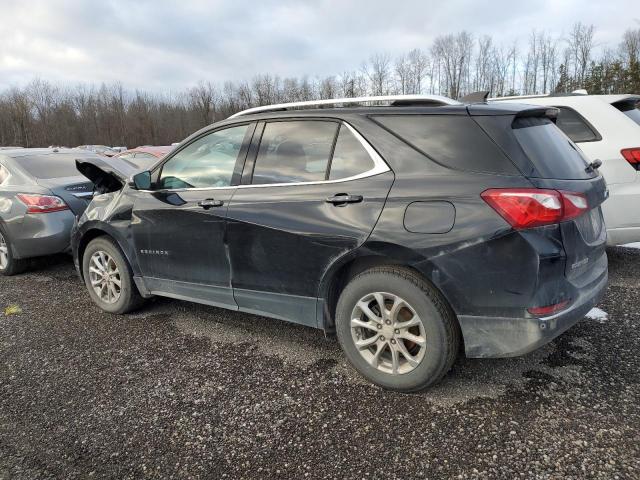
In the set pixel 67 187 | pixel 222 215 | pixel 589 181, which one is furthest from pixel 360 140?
pixel 67 187

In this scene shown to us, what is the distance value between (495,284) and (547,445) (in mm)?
819

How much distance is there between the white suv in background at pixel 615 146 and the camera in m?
4.36

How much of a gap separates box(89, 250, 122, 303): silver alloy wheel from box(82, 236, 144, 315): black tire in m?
0.03

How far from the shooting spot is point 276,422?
2658 mm

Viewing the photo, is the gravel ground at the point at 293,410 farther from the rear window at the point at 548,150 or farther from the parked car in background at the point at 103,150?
the parked car in background at the point at 103,150

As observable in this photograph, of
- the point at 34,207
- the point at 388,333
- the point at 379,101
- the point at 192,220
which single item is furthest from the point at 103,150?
the point at 388,333

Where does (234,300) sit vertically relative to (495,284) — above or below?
below

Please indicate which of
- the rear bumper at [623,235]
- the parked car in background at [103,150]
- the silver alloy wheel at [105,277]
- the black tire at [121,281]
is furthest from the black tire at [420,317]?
the parked car in background at [103,150]

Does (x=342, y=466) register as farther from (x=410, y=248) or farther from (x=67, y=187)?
(x=67, y=187)

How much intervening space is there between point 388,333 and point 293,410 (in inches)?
28.3

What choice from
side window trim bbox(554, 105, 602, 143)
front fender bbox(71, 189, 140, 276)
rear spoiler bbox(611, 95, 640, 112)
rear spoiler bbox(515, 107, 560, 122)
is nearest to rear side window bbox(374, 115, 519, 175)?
rear spoiler bbox(515, 107, 560, 122)

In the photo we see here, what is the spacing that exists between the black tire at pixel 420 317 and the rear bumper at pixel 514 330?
0.10m

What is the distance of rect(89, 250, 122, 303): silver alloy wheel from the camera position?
4355 millimetres

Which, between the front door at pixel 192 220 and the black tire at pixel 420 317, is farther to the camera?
the front door at pixel 192 220
